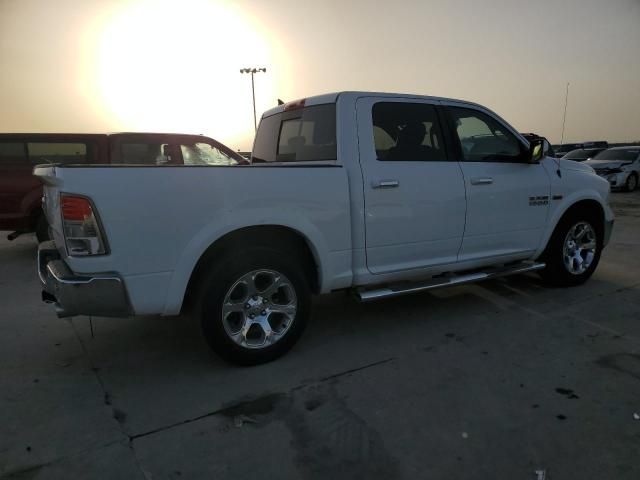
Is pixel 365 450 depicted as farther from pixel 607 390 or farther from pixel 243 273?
pixel 607 390

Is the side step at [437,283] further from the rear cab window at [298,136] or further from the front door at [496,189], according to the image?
the rear cab window at [298,136]

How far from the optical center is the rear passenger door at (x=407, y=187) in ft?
10.9

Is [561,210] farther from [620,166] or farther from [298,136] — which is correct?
[620,166]

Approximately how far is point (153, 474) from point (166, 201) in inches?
57.1

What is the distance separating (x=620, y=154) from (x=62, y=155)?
17.6m

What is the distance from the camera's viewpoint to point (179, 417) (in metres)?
2.53

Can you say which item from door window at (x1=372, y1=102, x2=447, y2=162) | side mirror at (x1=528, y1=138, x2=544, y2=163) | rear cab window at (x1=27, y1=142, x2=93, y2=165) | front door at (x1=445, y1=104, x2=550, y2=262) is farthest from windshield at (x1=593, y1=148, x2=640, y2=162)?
rear cab window at (x1=27, y1=142, x2=93, y2=165)

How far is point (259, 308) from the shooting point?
3.07 metres

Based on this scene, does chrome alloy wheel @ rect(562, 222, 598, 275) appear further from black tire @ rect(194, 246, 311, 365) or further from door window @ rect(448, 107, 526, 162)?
black tire @ rect(194, 246, 311, 365)

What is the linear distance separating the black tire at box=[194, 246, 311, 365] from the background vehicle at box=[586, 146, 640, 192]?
15.7 m

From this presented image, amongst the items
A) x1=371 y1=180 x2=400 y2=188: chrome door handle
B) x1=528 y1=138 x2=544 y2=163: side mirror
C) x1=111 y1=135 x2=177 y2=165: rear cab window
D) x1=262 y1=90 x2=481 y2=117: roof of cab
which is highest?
x1=262 y1=90 x2=481 y2=117: roof of cab

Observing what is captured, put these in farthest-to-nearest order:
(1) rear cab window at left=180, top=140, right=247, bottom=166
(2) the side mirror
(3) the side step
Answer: (1) rear cab window at left=180, top=140, right=247, bottom=166 < (2) the side mirror < (3) the side step

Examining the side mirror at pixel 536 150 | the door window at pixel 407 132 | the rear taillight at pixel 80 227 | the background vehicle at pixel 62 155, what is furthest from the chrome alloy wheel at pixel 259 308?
the background vehicle at pixel 62 155

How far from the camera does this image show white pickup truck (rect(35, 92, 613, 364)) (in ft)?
8.36
